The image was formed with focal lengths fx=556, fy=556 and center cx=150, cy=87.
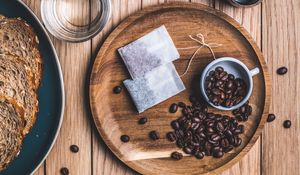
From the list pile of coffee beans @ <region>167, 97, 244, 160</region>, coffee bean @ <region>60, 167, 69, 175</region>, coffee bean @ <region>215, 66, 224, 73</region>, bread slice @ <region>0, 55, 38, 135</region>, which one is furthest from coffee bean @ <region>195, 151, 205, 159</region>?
bread slice @ <region>0, 55, 38, 135</region>

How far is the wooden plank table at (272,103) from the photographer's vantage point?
1443 mm

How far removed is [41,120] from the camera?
1438 millimetres

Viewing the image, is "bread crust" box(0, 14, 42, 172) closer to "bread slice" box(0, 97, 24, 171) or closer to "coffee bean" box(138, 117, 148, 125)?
"bread slice" box(0, 97, 24, 171)

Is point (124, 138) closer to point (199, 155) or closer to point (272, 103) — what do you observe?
point (199, 155)

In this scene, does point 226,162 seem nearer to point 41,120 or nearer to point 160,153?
point 160,153

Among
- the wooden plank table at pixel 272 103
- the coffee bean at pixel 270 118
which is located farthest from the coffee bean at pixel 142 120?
the coffee bean at pixel 270 118

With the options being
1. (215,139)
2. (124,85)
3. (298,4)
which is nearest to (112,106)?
(124,85)

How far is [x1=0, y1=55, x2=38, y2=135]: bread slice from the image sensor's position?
4.43ft

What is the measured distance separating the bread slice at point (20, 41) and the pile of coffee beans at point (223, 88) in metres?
0.44

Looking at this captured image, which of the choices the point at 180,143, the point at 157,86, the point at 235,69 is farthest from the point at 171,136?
the point at 235,69

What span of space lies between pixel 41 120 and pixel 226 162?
1.63 feet

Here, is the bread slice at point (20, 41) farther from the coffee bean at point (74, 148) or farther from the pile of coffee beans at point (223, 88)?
the pile of coffee beans at point (223, 88)

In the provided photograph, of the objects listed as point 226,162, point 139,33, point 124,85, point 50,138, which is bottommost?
point 226,162

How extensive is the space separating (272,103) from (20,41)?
0.68 m
